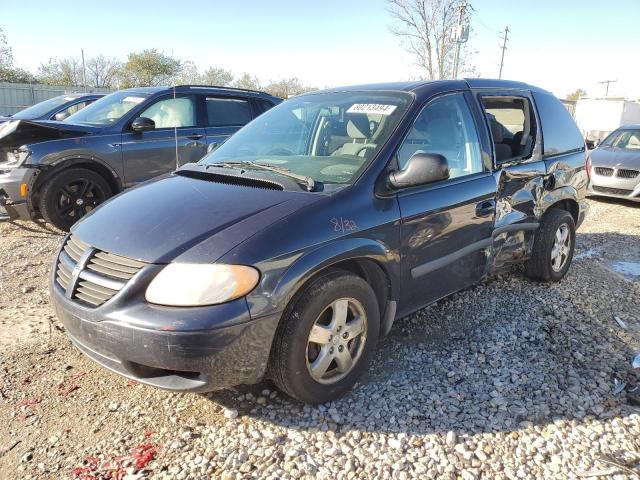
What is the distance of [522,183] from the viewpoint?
404 cm

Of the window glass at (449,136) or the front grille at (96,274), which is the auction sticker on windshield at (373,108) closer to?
the window glass at (449,136)

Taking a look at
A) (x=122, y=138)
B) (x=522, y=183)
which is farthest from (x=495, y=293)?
(x=122, y=138)

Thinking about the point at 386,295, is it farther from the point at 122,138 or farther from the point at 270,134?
the point at 122,138

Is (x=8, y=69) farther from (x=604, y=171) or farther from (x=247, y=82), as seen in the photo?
(x=604, y=171)

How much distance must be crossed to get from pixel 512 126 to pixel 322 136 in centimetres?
210

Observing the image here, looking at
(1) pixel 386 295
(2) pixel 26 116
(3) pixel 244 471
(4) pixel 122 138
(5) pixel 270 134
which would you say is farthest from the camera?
(2) pixel 26 116

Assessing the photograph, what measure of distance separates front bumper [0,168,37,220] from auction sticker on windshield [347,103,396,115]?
4.12 meters

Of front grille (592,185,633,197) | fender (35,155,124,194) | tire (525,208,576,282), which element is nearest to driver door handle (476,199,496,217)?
tire (525,208,576,282)

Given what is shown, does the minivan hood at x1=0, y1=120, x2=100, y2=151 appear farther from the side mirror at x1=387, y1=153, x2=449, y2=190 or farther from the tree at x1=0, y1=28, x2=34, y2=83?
the tree at x1=0, y1=28, x2=34, y2=83

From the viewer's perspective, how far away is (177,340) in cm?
221

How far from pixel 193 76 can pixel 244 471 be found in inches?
1603

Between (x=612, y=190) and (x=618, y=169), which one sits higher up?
(x=618, y=169)

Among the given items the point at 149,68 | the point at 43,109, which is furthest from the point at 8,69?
the point at 43,109

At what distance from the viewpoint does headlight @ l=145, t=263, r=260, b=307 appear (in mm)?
2252
